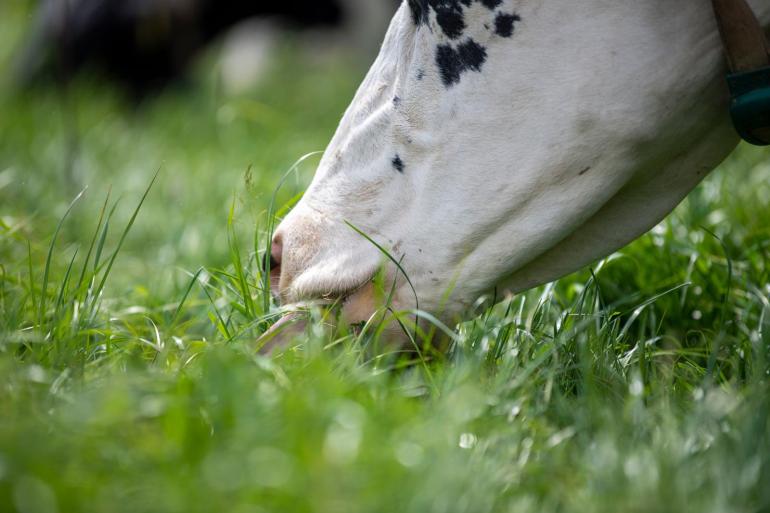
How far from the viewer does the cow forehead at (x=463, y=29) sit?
4.84 feet

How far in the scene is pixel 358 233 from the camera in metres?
1.58

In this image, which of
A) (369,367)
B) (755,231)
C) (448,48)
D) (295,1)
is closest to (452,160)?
(448,48)

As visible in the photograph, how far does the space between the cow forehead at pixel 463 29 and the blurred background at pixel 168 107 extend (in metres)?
0.51

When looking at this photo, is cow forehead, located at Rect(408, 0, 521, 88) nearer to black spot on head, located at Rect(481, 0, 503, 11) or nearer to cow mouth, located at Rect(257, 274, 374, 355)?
black spot on head, located at Rect(481, 0, 503, 11)

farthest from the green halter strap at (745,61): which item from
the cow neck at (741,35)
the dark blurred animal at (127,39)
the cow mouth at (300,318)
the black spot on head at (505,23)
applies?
the dark blurred animal at (127,39)

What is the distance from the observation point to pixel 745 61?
4.58 ft

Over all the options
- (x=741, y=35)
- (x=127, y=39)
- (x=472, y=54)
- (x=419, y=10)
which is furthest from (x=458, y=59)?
(x=127, y=39)

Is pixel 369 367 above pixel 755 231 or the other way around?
above

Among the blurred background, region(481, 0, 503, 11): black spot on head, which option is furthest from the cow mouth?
region(481, 0, 503, 11): black spot on head

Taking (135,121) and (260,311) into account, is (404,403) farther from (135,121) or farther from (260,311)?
(135,121)

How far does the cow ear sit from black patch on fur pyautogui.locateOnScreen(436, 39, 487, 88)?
66 millimetres

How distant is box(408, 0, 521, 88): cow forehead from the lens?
1475mm

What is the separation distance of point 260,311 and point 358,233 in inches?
13.7

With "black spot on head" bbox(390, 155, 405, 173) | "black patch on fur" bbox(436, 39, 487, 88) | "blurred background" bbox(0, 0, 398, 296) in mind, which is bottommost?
"blurred background" bbox(0, 0, 398, 296)
